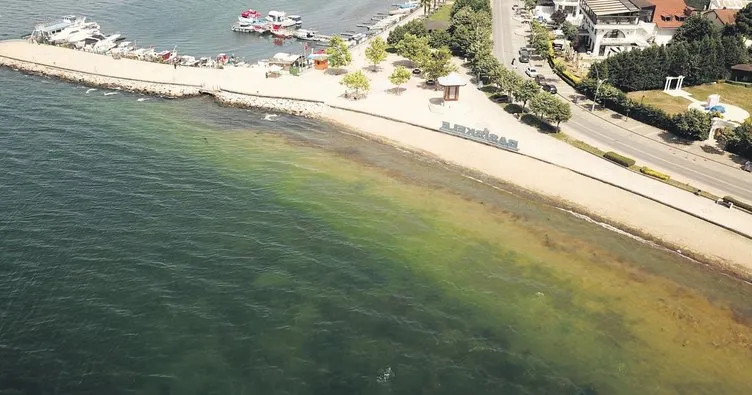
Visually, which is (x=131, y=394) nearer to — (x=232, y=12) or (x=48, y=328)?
(x=48, y=328)

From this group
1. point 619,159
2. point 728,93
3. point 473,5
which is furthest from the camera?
point 473,5

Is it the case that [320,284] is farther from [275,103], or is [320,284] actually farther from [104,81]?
[104,81]

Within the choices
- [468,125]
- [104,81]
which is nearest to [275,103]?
[468,125]

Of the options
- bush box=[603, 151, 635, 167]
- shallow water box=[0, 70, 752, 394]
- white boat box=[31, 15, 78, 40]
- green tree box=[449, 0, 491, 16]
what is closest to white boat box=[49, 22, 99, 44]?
white boat box=[31, 15, 78, 40]

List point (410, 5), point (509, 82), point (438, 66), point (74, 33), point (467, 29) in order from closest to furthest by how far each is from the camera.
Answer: point (509, 82) → point (438, 66) → point (467, 29) → point (74, 33) → point (410, 5)

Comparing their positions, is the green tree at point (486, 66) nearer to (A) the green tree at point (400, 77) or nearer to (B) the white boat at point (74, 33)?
(A) the green tree at point (400, 77)

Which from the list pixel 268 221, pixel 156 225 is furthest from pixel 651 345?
pixel 156 225

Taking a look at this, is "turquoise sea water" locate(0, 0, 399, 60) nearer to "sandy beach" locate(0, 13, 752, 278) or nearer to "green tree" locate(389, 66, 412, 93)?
"sandy beach" locate(0, 13, 752, 278)
